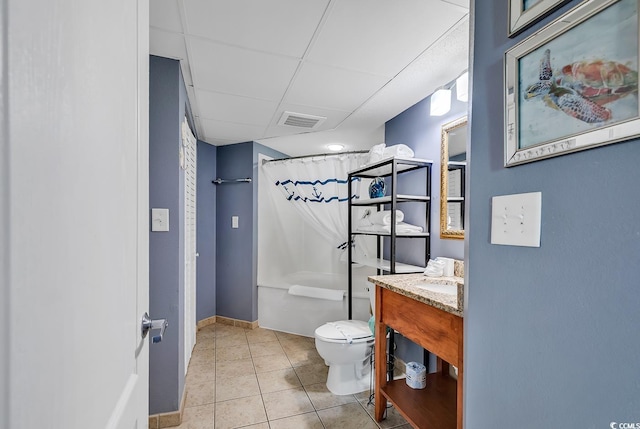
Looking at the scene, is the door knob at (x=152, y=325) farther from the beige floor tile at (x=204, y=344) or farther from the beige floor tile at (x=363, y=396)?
the beige floor tile at (x=204, y=344)

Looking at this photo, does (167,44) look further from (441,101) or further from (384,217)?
(384,217)

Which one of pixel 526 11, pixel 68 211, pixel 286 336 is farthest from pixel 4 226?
pixel 286 336

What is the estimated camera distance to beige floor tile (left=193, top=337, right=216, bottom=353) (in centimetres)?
271

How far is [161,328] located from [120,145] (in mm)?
499

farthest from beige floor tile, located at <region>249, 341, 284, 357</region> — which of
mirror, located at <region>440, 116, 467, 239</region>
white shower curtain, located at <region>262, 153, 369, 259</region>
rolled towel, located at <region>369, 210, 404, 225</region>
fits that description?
mirror, located at <region>440, 116, 467, 239</region>

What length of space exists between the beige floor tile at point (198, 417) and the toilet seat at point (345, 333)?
0.81 m

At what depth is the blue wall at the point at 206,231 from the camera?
321 centimetres

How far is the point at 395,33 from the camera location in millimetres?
1426

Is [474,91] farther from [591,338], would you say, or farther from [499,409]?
[499,409]

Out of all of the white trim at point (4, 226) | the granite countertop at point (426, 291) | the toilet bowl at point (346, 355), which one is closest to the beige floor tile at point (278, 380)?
the toilet bowl at point (346, 355)

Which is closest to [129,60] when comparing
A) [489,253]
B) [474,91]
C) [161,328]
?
[161,328]

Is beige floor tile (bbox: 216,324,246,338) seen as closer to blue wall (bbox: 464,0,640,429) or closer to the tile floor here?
the tile floor

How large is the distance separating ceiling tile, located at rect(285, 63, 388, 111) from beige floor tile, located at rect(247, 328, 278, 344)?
90.0 inches

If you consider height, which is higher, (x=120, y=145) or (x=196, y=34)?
(x=196, y=34)
